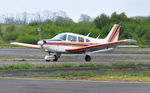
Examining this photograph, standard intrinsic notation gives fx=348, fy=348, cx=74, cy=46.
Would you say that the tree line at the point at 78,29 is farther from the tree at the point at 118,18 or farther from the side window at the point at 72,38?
the side window at the point at 72,38

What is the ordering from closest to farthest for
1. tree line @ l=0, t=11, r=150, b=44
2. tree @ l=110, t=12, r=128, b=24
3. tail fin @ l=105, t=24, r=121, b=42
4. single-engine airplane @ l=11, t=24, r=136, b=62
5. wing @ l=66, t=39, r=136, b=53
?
single-engine airplane @ l=11, t=24, r=136, b=62, wing @ l=66, t=39, r=136, b=53, tail fin @ l=105, t=24, r=121, b=42, tree line @ l=0, t=11, r=150, b=44, tree @ l=110, t=12, r=128, b=24

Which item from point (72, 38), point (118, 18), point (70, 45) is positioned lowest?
point (70, 45)

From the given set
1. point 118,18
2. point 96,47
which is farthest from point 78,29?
point 96,47

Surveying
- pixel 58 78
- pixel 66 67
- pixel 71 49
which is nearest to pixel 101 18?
pixel 71 49

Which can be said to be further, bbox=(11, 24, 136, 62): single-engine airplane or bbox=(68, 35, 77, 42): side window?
bbox=(68, 35, 77, 42): side window

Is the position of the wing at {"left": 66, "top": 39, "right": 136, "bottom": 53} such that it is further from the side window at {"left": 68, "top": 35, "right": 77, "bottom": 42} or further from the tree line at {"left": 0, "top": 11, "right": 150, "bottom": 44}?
the tree line at {"left": 0, "top": 11, "right": 150, "bottom": 44}

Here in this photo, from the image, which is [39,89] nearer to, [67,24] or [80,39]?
[80,39]

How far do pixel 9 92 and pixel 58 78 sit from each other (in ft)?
15.6

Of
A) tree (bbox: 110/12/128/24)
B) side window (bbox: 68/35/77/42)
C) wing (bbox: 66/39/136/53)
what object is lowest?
wing (bbox: 66/39/136/53)

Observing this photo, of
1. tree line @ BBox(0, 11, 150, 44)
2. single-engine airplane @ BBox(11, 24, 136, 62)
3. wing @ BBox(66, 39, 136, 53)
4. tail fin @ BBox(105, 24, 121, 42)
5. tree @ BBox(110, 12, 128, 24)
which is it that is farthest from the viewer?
tree @ BBox(110, 12, 128, 24)

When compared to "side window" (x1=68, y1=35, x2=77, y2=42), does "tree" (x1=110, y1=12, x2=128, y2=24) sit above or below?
above

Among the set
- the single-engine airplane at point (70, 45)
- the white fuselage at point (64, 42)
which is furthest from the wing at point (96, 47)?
the white fuselage at point (64, 42)

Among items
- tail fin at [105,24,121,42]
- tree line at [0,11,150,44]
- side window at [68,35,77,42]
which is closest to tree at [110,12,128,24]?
tree line at [0,11,150,44]

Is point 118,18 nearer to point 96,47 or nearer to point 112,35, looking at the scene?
point 112,35
